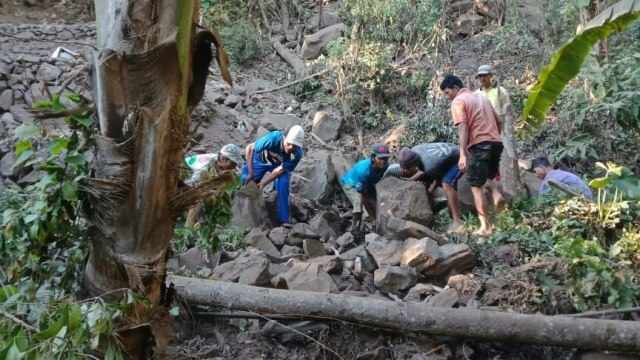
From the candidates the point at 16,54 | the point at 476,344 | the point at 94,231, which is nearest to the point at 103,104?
the point at 94,231

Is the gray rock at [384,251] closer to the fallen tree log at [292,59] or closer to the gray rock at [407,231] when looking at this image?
the gray rock at [407,231]

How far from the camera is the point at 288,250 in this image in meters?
5.87

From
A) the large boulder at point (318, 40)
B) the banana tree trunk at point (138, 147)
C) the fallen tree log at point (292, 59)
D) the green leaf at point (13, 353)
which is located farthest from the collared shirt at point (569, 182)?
the large boulder at point (318, 40)

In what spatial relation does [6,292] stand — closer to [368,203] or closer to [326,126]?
[368,203]

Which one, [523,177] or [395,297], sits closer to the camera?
[395,297]

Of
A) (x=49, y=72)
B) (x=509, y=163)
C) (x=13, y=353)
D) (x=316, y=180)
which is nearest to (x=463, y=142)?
(x=509, y=163)

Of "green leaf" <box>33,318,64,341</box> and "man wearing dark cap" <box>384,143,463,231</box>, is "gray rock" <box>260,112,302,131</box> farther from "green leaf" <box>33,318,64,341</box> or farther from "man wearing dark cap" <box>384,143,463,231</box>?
"green leaf" <box>33,318,64,341</box>

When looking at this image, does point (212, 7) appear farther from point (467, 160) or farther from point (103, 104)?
point (103, 104)

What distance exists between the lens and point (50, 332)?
1.95 m

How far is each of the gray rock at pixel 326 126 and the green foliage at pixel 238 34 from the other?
302 centimetres

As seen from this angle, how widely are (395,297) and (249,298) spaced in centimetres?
132

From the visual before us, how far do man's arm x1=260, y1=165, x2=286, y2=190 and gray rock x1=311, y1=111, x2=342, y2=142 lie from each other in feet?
10.1

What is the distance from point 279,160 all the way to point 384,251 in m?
2.03

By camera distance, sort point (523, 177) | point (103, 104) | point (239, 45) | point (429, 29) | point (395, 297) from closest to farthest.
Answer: point (103, 104) → point (395, 297) → point (523, 177) → point (429, 29) → point (239, 45)
